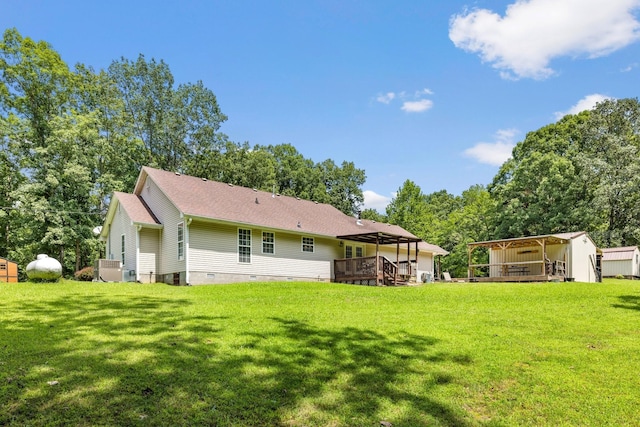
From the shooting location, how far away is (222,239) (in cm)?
1852

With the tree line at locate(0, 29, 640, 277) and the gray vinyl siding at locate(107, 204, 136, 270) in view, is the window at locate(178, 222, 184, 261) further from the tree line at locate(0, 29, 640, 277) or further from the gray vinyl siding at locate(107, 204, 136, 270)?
the tree line at locate(0, 29, 640, 277)

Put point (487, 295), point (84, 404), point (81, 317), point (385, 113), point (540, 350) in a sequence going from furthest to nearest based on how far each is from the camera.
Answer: point (385, 113) → point (487, 295) → point (81, 317) → point (540, 350) → point (84, 404)

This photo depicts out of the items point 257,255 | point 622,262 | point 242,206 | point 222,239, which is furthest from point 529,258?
point 222,239

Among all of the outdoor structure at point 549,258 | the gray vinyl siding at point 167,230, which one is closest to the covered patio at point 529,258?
the outdoor structure at point 549,258

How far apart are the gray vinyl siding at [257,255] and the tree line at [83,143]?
15872mm

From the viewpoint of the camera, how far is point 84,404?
416cm

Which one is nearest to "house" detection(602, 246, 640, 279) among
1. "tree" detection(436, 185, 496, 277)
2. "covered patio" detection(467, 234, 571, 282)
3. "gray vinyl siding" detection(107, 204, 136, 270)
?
"covered patio" detection(467, 234, 571, 282)

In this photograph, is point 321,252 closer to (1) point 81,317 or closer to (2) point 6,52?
(1) point 81,317

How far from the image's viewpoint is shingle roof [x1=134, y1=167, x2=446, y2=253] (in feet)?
60.5

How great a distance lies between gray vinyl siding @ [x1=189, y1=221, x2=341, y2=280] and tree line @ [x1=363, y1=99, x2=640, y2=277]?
21039mm

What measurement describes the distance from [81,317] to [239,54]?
13.8 m

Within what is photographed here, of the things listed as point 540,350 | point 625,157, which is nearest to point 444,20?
point 540,350

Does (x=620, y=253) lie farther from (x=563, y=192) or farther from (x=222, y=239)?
(x=222, y=239)

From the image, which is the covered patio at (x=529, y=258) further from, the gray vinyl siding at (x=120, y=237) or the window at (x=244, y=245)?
the gray vinyl siding at (x=120, y=237)
